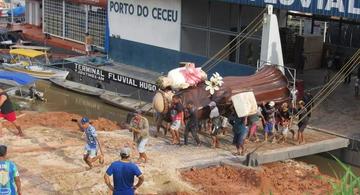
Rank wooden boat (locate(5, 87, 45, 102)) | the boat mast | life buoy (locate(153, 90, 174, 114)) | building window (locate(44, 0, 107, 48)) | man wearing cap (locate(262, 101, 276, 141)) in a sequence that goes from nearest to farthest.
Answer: life buoy (locate(153, 90, 174, 114)) → man wearing cap (locate(262, 101, 276, 141)) → the boat mast → wooden boat (locate(5, 87, 45, 102)) → building window (locate(44, 0, 107, 48))

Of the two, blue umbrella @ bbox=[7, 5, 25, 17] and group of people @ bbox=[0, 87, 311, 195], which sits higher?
blue umbrella @ bbox=[7, 5, 25, 17]

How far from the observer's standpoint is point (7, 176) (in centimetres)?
927

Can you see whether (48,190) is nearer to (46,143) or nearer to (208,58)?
(46,143)

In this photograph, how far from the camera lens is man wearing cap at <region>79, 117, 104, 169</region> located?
1305 cm

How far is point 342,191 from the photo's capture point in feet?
17.5

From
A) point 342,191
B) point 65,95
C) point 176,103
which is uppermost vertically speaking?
point 342,191

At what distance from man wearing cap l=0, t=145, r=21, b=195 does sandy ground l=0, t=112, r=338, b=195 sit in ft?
9.61

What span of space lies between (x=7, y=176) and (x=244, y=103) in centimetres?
900

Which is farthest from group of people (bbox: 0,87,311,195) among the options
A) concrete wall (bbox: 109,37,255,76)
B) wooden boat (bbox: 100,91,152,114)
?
Answer: wooden boat (bbox: 100,91,152,114)

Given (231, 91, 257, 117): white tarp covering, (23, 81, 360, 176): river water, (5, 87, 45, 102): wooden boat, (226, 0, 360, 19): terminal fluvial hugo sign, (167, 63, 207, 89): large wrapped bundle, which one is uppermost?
(226, 0, 360, 19): terminal fluvial hugo sign

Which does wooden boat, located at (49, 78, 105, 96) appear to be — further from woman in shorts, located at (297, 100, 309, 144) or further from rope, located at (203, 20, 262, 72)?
woman in shorts, located at (297, 100, 309, 144)

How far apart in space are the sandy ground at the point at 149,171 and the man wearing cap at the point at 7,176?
9.61ft

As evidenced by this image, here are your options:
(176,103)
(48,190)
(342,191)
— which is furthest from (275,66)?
(342,191)

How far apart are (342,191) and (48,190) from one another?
28.0ft
